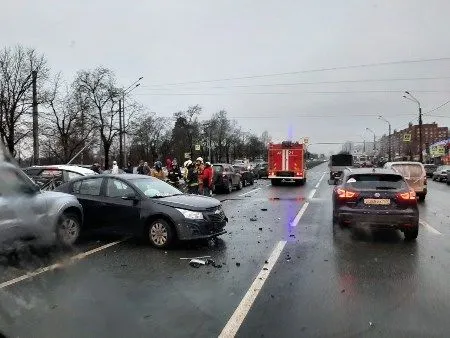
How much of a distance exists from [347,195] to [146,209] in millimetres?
4222

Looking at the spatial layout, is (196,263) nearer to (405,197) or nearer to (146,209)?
(146,209)

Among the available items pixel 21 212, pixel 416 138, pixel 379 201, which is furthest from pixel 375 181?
pixel 416 138

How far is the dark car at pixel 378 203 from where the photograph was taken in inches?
390

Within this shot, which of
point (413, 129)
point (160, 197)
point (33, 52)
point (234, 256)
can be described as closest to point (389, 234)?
point (234, 256)

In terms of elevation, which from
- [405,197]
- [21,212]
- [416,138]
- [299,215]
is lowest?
[299,215]

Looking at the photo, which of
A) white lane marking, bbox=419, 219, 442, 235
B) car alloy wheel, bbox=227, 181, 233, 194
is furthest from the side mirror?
car alloy wheel, bbox=227, 181, 233, 194

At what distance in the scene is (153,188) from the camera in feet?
32.6

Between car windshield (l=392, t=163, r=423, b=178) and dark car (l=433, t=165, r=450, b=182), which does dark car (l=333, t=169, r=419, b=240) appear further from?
dark car (l=433, t=165, r=450, b=182)

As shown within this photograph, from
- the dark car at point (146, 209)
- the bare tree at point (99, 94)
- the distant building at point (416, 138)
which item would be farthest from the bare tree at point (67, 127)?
the distant building at point (416, 138)

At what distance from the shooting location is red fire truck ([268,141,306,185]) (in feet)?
112

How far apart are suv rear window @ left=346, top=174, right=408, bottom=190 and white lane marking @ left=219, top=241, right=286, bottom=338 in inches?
122

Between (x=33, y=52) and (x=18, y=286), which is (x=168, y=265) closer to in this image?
(x=18, y=286)

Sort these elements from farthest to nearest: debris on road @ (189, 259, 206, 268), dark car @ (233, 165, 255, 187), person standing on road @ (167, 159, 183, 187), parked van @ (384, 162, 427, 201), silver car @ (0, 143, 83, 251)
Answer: dark car @ (233, 165, 255, 187), person standing on road @ (167, 159, 183, 187), parked van @ (384, 162, 427, 201), debris on road @ (189, 259, 206, 268), silver car @ (0, 143, 83, 251)

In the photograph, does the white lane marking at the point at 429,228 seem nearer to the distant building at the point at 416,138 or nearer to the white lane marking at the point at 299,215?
the white lane marking at the point at 299,215
